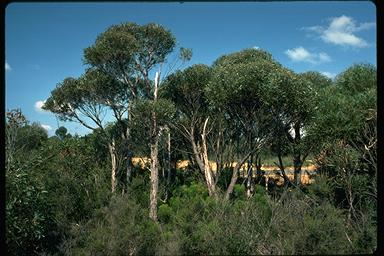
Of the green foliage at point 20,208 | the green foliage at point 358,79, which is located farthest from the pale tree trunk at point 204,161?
the green foliage at point 20,208

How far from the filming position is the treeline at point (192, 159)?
11.7 metres

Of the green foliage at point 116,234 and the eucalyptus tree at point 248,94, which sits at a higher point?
the eucalyptus tree at point 248,94

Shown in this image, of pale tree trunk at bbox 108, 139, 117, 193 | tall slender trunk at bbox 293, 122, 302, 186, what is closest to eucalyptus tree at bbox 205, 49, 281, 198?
tall slender trunk at bbox 293, 122, 302, 186

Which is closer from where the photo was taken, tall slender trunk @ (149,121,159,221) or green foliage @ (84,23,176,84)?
tall slender trunk @ (149,121,159,221)

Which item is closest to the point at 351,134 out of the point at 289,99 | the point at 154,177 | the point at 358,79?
the point at 289,99

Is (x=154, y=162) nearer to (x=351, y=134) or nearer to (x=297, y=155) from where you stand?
(x=297, y=155)

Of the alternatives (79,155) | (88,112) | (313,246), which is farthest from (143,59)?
(313,246)

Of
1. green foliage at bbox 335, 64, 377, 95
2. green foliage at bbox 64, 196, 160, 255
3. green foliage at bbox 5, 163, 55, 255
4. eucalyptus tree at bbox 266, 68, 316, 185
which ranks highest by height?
Answer: green foliage at bbox 335, 64, 377, 95

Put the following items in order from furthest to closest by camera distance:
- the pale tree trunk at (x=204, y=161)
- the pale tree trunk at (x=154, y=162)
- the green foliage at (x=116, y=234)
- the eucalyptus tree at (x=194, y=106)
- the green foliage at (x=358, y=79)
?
the eucalyptus tree at (x=194, y=106), the pale tree trunk at (x=204, y=161), the green foliage at (x=358, y=79), the pale tree trunk at (x=154, y=162), the green foliage at (x=116, y=234)

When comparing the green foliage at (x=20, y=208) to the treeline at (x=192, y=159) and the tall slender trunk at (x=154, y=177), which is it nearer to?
the treeline at (x=192, y=159)

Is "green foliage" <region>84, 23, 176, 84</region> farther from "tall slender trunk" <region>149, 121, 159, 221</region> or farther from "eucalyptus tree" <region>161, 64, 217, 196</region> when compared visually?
"tall slender trunk" <region>149, 121, 159, 221</region>

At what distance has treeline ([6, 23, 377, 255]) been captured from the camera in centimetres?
1170

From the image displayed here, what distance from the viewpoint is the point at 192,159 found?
28.3 meters

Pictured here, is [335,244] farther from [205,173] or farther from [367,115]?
[205,173]
